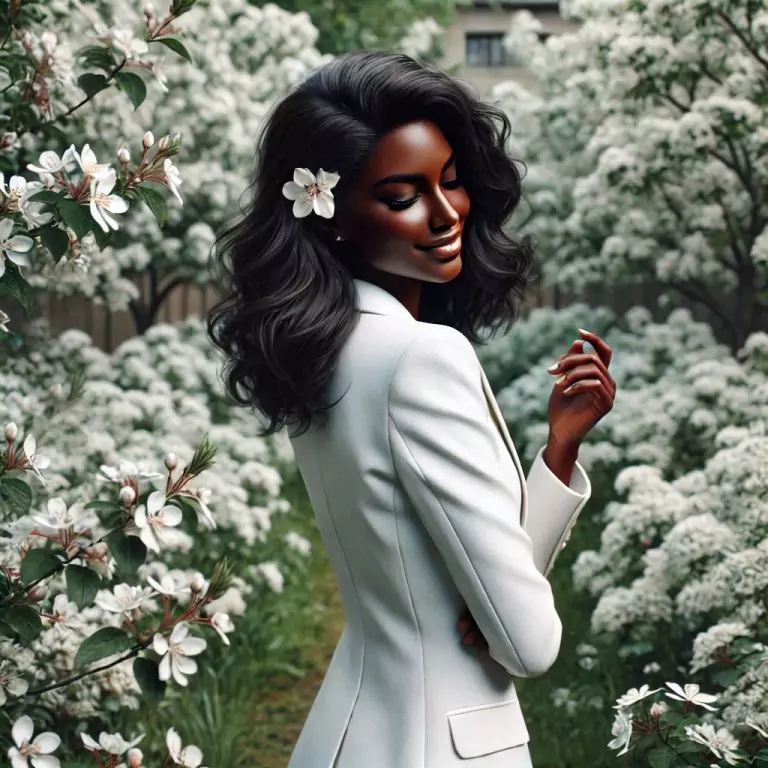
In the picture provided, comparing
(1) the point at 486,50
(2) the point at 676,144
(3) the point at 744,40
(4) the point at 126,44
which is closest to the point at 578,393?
(4) the point at 126,44

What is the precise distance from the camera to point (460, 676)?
1811mm

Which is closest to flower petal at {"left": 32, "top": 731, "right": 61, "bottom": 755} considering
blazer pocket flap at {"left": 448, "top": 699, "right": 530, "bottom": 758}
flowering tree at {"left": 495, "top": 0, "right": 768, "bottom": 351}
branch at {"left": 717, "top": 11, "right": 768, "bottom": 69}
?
blazer pocket flap at {"left": 448, "top": 699, "right": 530, "bottom": 758}

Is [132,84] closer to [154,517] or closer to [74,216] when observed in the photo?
[74,216]

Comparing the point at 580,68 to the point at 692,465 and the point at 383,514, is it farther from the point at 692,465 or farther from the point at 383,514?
the point at 383,514

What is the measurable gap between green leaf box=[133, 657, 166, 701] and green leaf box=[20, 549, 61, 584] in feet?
0.78

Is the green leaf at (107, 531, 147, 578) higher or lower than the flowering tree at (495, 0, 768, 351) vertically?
higher

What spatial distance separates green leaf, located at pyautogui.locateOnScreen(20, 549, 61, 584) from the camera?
2107mm

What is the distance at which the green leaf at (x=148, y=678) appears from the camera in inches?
86.0

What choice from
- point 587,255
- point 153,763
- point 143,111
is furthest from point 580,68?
point 153,763

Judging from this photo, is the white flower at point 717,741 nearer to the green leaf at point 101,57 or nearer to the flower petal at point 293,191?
the flower petal at point 293,191

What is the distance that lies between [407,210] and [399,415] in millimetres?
358

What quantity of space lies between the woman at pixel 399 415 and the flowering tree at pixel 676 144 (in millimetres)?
3714

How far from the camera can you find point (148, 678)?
2.20 metres

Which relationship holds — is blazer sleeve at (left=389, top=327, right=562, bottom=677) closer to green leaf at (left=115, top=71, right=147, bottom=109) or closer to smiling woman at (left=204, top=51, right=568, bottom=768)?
smiling woman at (left=204, top=51, right=568, bottom=768)
